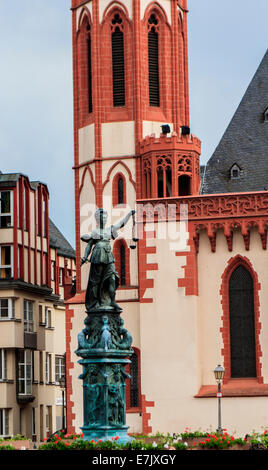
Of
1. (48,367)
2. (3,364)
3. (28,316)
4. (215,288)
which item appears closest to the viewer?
(215,288)

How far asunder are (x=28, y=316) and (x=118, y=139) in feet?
53.2

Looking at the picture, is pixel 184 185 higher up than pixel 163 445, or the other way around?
pixel 184 185

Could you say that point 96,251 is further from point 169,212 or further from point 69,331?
point 69,331

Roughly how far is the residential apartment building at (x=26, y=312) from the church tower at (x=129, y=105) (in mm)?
7847

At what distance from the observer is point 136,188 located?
59344 millimetres

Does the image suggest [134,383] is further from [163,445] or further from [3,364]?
[163,445]

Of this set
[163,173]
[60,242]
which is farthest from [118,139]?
[60,242]

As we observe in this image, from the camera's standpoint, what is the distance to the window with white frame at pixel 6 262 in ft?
233

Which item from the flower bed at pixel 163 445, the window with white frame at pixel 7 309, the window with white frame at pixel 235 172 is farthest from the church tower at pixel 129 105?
the flower bed at pixel 163 445

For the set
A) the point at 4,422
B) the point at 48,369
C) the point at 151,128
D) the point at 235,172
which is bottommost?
the point at 4,422

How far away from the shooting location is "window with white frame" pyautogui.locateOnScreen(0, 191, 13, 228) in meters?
72.2

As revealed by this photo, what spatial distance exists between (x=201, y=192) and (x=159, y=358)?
9179mm

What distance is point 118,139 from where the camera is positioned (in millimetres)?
60125
